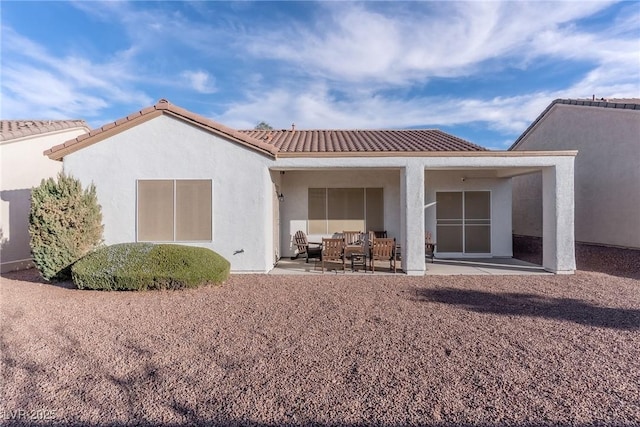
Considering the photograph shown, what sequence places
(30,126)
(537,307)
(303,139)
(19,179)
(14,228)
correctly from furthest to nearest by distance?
(303,139), (30,126), (19,179), (14,228), (537,307)

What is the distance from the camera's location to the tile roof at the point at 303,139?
9.35 m

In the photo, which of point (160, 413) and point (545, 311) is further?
point (545, 311)

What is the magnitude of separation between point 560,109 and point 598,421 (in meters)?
16.7

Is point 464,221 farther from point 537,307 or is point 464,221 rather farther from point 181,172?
point 181,172

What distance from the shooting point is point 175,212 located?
9602 millimetres

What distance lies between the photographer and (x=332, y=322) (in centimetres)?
577

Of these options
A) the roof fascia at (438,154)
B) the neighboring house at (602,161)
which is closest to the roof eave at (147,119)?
the roof fascia at (438,154)

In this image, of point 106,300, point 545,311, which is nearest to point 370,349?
point 545,311

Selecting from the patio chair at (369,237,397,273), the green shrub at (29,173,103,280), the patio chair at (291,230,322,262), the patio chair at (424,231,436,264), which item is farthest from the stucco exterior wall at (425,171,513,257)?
the green shrub at (29,173,103,280)

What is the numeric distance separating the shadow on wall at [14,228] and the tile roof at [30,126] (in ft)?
6.21

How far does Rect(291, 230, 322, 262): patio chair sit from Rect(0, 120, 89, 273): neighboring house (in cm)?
937

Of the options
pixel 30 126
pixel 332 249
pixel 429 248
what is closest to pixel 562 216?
pixel 429 248

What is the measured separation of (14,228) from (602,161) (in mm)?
21850

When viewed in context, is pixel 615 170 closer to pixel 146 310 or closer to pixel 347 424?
pixel 347 424
